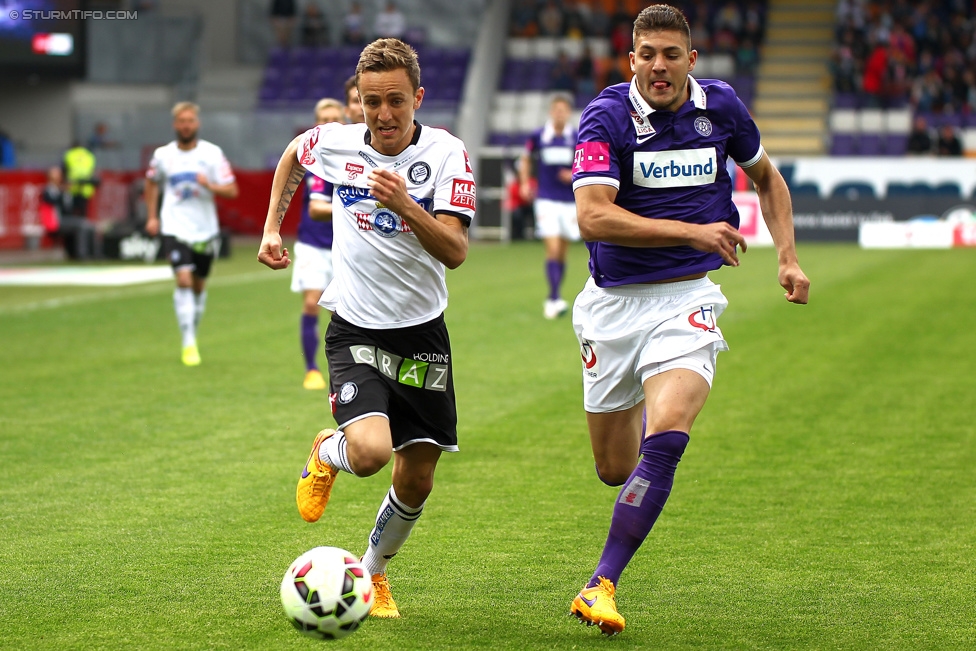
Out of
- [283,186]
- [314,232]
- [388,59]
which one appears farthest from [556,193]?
[388,59]

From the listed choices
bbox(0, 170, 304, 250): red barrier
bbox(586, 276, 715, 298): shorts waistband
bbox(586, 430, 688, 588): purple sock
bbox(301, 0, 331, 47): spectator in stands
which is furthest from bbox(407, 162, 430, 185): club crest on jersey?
bbox(301, 0, 331, 47): spectator in stands

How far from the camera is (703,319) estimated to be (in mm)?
4996

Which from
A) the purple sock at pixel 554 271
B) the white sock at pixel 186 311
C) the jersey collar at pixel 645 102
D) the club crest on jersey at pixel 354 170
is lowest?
the purple sock at pixel 554 271

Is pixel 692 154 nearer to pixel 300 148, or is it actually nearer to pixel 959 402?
pixel 300 148

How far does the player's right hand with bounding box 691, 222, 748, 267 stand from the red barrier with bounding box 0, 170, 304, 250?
2194 centimetres

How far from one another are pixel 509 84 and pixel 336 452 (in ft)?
105

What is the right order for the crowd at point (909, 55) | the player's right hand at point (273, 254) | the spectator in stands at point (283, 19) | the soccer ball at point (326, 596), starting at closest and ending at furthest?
the soccer ball at point (326, 596), the player's right hand at point (273, 254), the crowd at point (909, 55), the spectator in stands at point (283, 19)

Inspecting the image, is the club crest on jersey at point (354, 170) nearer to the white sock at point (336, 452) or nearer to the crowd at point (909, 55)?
the white sock at point (336, 452)

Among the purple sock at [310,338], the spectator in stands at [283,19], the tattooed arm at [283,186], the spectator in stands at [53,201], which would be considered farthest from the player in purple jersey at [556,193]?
the spectator in stands at [283,19]

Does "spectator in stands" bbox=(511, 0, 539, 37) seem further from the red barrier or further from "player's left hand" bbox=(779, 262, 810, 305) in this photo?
"player's left hand" bbox=(779, 262, 810, 305)

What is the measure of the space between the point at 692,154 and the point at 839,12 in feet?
109

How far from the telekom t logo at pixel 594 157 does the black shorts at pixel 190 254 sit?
7.25 m

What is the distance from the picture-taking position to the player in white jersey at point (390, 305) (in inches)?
187

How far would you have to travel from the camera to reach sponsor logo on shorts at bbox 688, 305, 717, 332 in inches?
196
